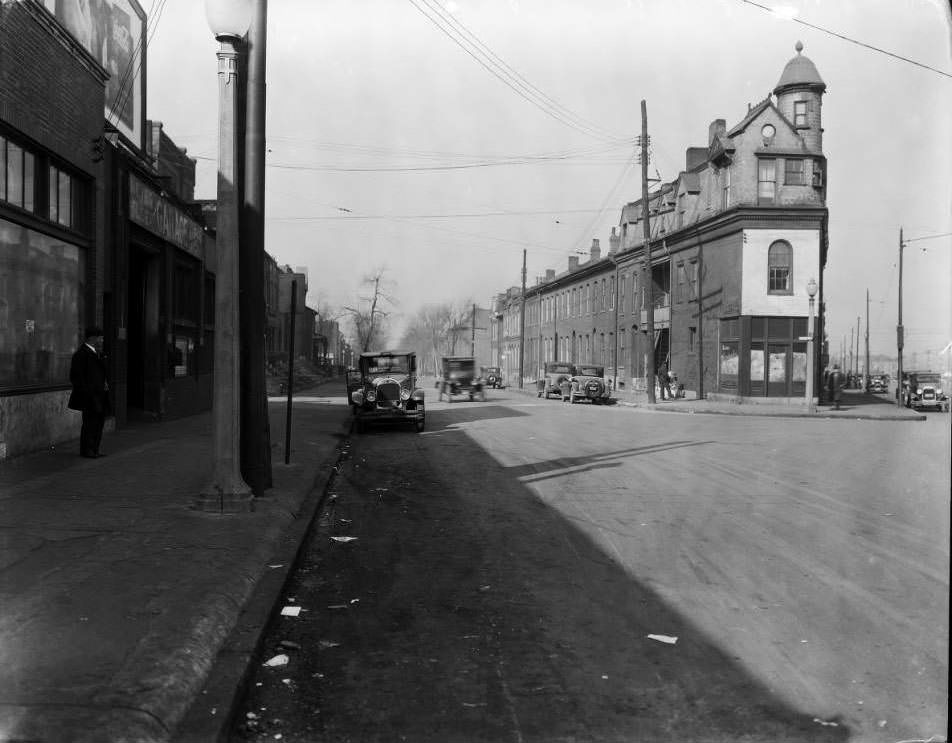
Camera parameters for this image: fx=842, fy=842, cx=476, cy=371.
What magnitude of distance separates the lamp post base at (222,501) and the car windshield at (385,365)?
1254cm

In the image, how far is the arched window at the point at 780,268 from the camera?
37250mm

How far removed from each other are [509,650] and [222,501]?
4.43m

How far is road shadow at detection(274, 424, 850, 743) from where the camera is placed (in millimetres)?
3953

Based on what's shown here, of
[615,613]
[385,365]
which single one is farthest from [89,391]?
[385,365]

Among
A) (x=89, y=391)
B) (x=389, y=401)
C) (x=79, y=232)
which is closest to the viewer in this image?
(x=89, y=391)

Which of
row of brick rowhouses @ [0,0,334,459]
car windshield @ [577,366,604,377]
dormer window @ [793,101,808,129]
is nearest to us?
row of brick rowhouses @ [0,0,334,459]

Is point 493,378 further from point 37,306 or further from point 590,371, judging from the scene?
point 37,306

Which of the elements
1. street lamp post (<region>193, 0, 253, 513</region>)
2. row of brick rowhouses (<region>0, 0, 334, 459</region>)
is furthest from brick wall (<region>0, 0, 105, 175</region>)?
street lamp post (<region>193, 0, 253, 513</region>)

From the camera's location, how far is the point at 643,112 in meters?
34.4

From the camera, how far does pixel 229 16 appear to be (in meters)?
8.20

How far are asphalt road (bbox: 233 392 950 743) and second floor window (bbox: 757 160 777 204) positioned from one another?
27.6 m

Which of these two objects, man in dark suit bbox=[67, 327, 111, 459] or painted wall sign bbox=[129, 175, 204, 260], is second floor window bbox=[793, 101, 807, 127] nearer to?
painted wall sign bbox=[129, 175, 204, 260]

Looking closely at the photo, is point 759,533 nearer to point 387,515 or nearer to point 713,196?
point 387,515

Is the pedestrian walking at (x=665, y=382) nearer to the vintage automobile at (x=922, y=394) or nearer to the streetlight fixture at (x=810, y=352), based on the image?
the streetlight fixture at (x=810, y=352)
